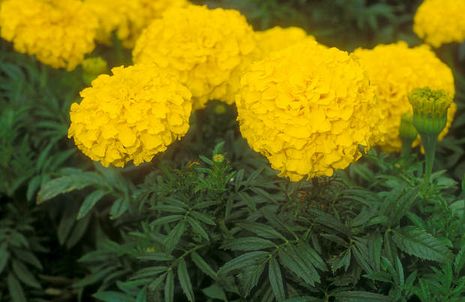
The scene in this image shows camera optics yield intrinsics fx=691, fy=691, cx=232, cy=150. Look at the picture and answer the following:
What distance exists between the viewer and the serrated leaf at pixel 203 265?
162 cm

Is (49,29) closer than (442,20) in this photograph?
Yes

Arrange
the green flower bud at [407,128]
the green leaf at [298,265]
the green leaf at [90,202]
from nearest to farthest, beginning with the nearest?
the green leaf at [298,265], the green flower bud at [407,128], the green leaf at [90,202]

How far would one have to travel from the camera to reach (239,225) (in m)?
1.54

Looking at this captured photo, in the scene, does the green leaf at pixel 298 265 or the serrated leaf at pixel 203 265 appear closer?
the green leaf at pixel 298 265

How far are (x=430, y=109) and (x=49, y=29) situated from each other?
1250 mm

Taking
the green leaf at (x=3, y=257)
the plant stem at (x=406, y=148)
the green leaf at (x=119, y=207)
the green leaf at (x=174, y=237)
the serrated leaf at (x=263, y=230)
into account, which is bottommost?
the green leaf at (x=3, y=257)

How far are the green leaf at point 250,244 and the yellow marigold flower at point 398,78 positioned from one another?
63cm

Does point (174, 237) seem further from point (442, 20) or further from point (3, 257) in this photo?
point (442, 20)

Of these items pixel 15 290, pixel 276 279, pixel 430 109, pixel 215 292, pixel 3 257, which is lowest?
pixel 15 290

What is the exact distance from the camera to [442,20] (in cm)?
233

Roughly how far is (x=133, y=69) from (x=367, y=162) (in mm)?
952

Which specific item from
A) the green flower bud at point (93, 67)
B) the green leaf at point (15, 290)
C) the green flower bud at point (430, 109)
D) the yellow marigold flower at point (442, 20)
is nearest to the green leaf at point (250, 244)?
the green flower bud at point (430, 109)

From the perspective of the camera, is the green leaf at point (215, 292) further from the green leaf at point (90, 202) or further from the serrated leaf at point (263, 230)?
the green leaf at point (90, 202)

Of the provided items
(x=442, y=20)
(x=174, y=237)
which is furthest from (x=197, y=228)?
(x=442, y=20)
